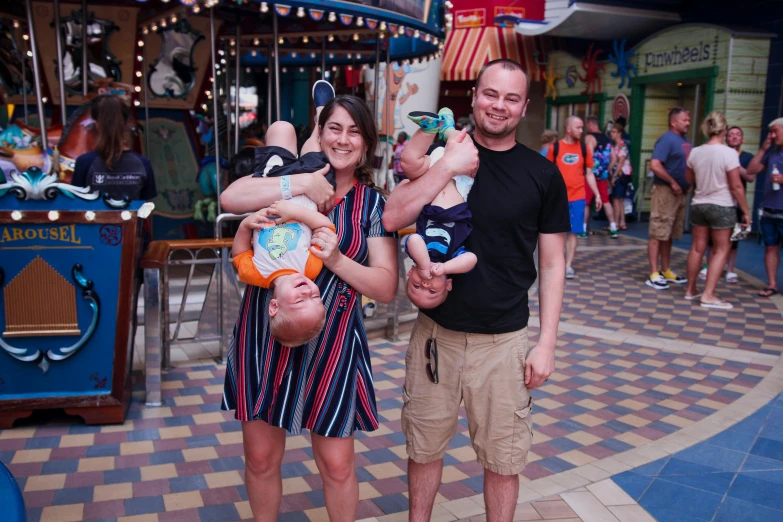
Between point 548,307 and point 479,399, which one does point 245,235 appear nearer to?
point 479,399

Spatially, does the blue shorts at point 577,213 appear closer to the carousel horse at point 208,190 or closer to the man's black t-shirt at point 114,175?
the carousel horse at point 208,190

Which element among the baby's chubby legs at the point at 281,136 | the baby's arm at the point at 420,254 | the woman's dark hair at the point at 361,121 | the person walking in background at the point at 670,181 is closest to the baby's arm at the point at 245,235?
the baby's chubby legs at the point at 281,136

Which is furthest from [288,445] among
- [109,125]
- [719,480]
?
[109,125]

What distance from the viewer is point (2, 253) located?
3625mm

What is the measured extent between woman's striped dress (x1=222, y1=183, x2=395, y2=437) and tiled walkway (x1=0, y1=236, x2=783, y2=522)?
0.82m

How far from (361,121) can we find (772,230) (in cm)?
625

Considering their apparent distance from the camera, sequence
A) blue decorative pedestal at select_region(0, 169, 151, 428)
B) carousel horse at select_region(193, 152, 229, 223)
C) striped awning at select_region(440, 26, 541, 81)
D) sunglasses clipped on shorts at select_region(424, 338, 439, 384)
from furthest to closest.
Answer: striped awning at select_region(440, 26, 541, 81) < carousel horse at select_region(193, 152, 229, 223) < blue decorative pedestal at select_region(0, 169, 151, 428) < sunglasses clipped on shorts at select_region(424, 338, 439, 384)

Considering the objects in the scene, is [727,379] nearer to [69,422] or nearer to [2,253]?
[69,422]

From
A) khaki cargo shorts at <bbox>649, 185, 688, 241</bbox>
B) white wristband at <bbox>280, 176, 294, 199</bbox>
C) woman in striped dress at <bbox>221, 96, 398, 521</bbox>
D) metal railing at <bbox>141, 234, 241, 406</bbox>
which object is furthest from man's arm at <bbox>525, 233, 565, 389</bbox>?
khaki cargo shorts at <bbox>649, 185, 688, 241</bbox>

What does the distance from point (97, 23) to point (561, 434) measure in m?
6.66

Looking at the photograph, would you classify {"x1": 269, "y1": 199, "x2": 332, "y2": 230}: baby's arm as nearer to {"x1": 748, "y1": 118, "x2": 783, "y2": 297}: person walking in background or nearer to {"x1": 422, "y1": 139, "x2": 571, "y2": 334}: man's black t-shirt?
{"x1": 422, "y1": 139, "x2": 571, "y2": 334}: man's black t-shirt

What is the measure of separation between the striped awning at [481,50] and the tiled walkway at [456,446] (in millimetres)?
11513

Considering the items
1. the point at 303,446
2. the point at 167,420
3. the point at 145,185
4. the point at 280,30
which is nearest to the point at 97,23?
the point at 280,30

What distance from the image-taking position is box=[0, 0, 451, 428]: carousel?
12.2ft
